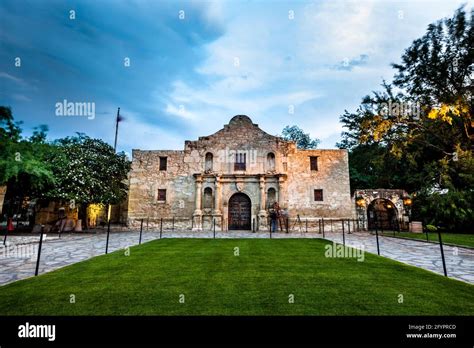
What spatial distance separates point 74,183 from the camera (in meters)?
15.9

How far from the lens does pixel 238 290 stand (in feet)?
13.0

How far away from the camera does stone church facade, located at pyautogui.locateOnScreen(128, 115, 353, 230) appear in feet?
66.0

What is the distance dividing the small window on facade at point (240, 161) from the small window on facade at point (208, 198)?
2.80 m

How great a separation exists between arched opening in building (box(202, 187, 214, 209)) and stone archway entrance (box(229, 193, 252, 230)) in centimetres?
158

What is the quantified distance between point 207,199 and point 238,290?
16.9 m

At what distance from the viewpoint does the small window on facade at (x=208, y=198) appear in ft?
67.6

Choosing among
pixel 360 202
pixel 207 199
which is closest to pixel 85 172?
pixel 207 199

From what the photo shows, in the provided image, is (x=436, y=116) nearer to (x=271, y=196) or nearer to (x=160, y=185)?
(x=271, y=196)

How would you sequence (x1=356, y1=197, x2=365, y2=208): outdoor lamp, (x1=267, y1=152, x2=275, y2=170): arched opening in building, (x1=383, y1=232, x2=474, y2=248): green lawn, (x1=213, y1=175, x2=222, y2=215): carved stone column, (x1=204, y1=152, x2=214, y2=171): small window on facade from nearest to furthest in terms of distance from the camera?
1. (x1=383, y1=232, x2=474, y2=248): green lawn
2. (x1=356, y1=197, x2=365, y2=208): outdoor lamp
3. (x1=213, y1=175, x2=222, y2=215): carved stone column
4. (x1=267, y1=152, x2=275, y2=170): arched opening in building
5. (x1=204, y1=152, x2=214, y2=171): small window on facade

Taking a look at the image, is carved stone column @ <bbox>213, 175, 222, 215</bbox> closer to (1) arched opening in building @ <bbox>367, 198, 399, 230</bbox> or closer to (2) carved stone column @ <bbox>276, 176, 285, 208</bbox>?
(2) carved stone column @ <bbox>276, 176, 285, 208</bbox>

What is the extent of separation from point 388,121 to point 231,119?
11242 mm

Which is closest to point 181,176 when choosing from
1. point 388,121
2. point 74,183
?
point 74,183

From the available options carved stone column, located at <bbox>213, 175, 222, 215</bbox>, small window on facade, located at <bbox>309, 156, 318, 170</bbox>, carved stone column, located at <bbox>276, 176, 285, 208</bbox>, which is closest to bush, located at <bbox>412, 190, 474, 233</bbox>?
small window on facade, located at <bbox>309, 156, 318, 170</bbox>
